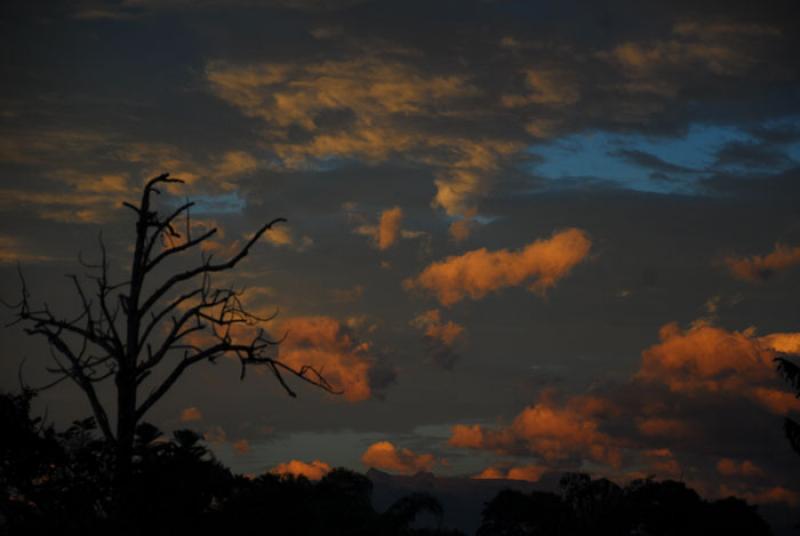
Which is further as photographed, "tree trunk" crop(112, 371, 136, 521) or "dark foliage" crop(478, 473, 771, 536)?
"dark foliage" crop(478, 473, 771, 536)

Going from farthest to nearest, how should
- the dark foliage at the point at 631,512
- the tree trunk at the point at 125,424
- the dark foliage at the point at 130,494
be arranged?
the dark foliage at the point at 631,512 → the dark foliage at the point at 130,494 → the tree trunk at the point at 125,424

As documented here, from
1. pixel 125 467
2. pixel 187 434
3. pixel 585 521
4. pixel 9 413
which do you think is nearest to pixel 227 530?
pixel 9 413

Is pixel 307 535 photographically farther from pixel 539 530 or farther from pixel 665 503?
pixel 665 503

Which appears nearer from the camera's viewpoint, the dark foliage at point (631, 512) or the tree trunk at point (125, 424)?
the tree trunk at point (125, 424)

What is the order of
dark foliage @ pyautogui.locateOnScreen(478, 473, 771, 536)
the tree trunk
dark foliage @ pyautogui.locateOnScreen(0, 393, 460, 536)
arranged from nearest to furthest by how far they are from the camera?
the tree trunk, dark foliage @ pyautogui.locateOnScreen(0, 393, 460, 536), dark foliage @ pyautogui.locateOnScreen(478, 473, 771, 536)

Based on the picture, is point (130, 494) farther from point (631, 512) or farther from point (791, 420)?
point (631, 512)

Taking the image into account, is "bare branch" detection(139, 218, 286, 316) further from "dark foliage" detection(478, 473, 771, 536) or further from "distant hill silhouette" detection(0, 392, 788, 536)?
"dark foliage" detection(478, 473, 771, 536)

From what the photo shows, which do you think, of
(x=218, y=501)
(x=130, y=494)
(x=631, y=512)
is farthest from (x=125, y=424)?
(x=631, y=512)

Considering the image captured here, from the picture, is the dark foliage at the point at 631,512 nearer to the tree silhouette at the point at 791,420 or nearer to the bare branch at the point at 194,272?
the tree silhouette at the point at 791,420

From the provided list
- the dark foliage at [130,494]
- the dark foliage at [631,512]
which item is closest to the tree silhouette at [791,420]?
the dark foliage at [130,494]

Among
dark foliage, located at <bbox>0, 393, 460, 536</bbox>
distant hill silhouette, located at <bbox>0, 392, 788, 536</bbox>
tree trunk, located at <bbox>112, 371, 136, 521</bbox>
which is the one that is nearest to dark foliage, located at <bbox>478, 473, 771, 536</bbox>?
distant hill silhouette, located at <bbox>0, 392, 788, 536</bbox>

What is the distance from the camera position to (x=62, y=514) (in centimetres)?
1728

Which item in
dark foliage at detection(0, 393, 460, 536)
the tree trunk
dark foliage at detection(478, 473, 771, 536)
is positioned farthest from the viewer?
dark foliage at detection(478, 473, 771, 536)

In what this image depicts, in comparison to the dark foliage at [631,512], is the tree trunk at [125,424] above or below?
above
